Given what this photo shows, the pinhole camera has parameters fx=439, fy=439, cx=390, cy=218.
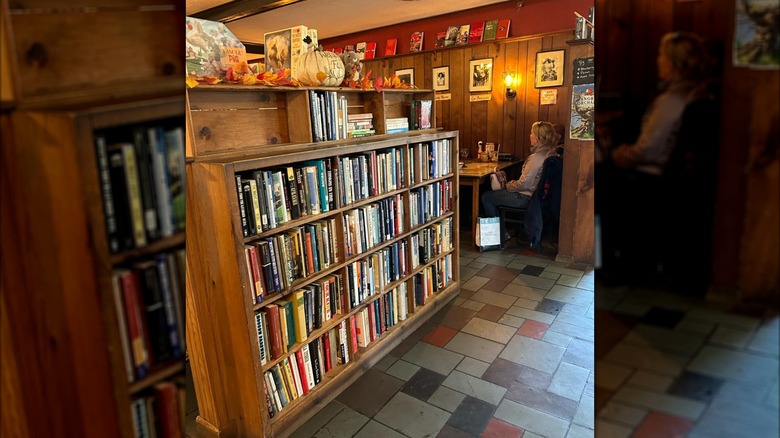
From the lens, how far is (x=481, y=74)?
5.57 m

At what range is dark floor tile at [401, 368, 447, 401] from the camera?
2277mm

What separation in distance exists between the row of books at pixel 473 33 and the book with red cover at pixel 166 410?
224 inches

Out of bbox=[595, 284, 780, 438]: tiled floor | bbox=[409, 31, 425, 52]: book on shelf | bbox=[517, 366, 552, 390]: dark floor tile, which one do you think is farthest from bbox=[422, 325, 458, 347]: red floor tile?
bbox=[409, 31, 425, 52]: book on shelf

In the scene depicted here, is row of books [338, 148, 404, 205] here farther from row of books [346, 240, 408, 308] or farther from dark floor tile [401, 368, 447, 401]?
dark floor tile [401, 368, 447, 401]

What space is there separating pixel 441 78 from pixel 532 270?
311 cm

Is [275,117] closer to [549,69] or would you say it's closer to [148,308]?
[148,308]

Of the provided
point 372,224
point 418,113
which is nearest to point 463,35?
point 418,113

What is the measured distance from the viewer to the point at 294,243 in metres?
1.98

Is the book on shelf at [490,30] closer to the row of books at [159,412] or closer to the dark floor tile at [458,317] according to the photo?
the dark floor tile at [458,317]

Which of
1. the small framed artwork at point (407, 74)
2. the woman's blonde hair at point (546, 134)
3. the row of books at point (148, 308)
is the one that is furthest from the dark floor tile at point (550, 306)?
the small framed artwork at point (407, 74)

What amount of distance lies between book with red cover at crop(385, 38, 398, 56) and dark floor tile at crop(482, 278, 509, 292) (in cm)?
394

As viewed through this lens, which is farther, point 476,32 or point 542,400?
point 476,32

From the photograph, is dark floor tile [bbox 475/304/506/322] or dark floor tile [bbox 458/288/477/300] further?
dark floor tile [bbox 458/288/477/300]

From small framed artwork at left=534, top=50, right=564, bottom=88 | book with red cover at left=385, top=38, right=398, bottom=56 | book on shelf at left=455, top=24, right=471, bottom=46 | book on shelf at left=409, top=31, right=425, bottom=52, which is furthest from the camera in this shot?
book with red cover at left=385, top=38, right=398, bottom=56
